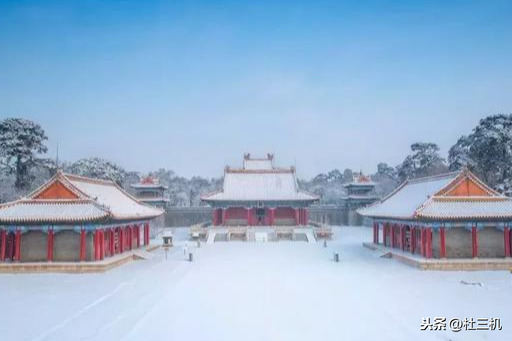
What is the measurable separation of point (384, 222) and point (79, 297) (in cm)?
2343

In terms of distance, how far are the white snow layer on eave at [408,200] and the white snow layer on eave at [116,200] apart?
60.3 ft

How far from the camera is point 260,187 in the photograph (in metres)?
52.9

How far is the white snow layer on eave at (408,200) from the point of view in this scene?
2828cm

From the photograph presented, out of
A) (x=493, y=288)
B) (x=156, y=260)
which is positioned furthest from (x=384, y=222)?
(x=156, y=260)

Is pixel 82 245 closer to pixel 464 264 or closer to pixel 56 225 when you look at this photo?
pixel 56 225

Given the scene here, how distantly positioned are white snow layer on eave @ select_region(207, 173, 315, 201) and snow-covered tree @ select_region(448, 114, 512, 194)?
18801 mm

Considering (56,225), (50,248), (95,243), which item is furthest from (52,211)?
(95,243)

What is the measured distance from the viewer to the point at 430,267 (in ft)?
80.6

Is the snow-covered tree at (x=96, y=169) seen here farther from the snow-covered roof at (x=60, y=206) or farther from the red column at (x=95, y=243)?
the red column at (x=95, y=243)

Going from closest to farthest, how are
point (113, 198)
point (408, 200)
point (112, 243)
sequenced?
point (112, 243), point (408, 200), point (113, 198)

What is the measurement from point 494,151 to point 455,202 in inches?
872

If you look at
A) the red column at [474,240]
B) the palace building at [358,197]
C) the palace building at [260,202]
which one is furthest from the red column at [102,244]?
the palace building at [358,197]

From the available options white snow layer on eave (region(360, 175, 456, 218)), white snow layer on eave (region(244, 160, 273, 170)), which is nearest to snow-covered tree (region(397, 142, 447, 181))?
white snow layer on eave (region(244, 160, 273, 170))

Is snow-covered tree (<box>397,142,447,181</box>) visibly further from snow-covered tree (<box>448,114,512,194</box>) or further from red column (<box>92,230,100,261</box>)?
red column (<box>92,230,100,261</box>)
